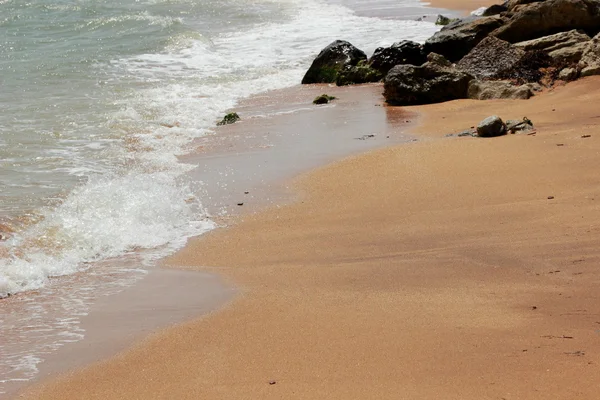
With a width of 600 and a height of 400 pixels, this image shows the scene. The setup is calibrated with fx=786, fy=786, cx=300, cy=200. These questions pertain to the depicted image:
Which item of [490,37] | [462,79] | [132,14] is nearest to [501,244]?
[462,79]

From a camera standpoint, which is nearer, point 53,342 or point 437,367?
point 437,367

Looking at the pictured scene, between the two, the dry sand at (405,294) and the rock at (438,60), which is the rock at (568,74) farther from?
the dry sand at (405,294)

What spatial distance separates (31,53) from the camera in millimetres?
19984

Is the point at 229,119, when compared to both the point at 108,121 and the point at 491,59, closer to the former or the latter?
the point at 108,121

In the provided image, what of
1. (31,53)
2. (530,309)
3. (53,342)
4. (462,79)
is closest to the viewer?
(530,309)

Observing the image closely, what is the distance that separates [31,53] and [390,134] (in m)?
12.2

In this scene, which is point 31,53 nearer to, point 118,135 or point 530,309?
point 118,135

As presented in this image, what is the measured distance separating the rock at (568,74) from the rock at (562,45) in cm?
71

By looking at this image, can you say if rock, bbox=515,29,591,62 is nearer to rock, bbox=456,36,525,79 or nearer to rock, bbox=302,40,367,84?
rock, bbox=456,36,525,79

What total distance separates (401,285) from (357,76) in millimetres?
10667

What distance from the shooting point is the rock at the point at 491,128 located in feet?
33.3

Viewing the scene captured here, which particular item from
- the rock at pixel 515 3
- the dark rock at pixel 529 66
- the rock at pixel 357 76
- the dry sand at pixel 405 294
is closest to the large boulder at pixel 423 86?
the dark rock at pixel 529 66

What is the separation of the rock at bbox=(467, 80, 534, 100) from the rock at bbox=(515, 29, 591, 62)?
4.37ft

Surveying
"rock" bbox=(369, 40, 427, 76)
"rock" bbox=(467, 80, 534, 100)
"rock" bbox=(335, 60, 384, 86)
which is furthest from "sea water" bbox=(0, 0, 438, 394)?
"rock" bbox=(467, 80, 534, 100)
